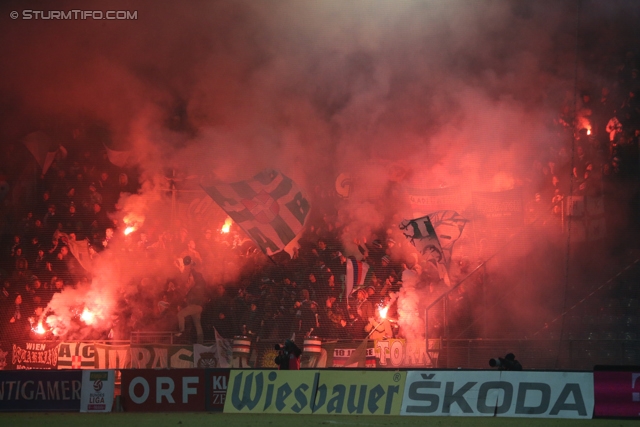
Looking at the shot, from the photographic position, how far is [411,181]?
49.6 ft

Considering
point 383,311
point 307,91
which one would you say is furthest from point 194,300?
point 307,91

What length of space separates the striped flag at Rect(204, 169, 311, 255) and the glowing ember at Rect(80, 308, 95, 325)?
3.55m

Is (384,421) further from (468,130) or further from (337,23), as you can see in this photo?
(337,23)

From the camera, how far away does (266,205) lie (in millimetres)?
15531

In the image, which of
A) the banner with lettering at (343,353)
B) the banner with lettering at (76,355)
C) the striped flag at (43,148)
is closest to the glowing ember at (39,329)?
the banner with lettering at (76,355)

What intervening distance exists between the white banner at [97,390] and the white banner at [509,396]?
4066 millimetres

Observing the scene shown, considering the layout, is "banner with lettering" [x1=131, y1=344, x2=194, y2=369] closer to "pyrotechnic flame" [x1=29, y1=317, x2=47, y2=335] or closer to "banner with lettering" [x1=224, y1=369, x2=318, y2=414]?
"pyrotechnic flame" [x1=29, y1=317, x2=47, y2=335]

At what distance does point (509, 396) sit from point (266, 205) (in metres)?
8.23

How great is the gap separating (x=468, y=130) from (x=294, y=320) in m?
5.37

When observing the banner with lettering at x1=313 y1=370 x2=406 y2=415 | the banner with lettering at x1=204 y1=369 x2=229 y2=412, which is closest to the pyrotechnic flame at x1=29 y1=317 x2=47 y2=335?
the banner with lettering at x1=204 y1=369 x2=229 y2=412

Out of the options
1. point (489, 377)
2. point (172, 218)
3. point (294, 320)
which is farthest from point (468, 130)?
point (489, 377)

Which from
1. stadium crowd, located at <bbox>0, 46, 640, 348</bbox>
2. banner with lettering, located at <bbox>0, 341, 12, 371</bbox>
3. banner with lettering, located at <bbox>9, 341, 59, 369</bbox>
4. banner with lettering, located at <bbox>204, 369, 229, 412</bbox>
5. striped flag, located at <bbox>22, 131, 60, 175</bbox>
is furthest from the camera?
striped flag, located at <bbox>22, 131, 60, 175</bbox>

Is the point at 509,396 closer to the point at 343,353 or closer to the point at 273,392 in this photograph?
the point at 273,392

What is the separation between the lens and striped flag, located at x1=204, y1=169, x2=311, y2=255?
15375 millimetres
